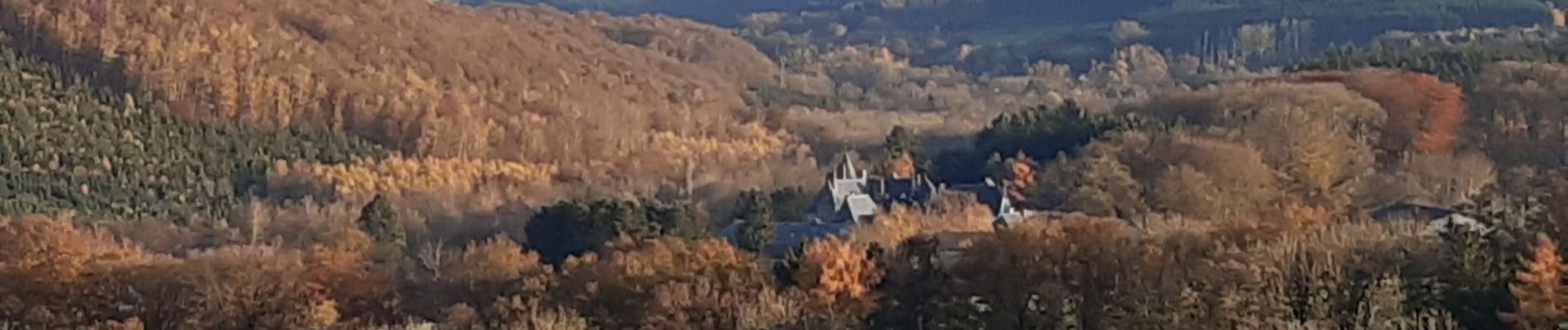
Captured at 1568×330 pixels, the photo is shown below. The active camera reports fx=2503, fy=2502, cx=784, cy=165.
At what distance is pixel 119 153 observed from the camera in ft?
303

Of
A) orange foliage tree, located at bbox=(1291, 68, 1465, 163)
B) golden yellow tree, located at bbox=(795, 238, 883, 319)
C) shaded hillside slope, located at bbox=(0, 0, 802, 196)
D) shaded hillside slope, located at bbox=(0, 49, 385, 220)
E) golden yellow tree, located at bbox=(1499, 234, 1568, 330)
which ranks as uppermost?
golden yellow tree, located at bbox=(1499, 234, 1568, 330)

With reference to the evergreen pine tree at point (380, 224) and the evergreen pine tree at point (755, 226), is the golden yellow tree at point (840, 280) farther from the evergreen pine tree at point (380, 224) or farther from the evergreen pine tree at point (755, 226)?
the evergreen pine tree at point (380, 224)

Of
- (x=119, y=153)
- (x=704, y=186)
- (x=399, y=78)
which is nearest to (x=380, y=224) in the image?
(x=119, y=153)

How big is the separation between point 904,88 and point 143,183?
305 ft

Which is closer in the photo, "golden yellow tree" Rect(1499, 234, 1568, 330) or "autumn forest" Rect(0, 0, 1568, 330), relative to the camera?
"golden yellow tree" Rect(1499, 234, 1568, 330)

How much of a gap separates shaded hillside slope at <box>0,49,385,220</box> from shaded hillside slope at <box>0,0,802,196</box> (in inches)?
128

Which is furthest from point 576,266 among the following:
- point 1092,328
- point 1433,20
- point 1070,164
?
point 1433,20

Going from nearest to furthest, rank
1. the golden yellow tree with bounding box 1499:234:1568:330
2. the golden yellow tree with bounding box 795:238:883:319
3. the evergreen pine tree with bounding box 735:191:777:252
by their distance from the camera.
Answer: the golden yellow tree with bounding box 1499:234:1568:330 < the golden yellow tree with bounding box 795:238:883:319 < the evergreen pine tree with bounding box 735:191:777:252

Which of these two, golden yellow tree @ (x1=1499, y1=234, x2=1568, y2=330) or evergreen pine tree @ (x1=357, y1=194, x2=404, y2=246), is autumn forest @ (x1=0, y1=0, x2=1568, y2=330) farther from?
evergreen pine tree @ (x1=357, y1=194, x2=404, y2=246)

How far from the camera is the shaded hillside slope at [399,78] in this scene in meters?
110

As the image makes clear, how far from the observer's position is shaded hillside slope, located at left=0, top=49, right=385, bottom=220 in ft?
283

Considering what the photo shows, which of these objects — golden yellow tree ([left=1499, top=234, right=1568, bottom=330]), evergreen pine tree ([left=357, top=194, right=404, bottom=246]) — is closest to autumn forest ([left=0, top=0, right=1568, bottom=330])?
golden yellow tree ([left=1499, top=234, right=1568, bottom=330])

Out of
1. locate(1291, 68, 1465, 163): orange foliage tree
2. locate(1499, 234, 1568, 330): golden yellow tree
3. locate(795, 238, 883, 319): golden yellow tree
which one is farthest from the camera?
locate(1291, 68, 1465, 163): orange foliage tree

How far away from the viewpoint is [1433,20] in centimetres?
18350
